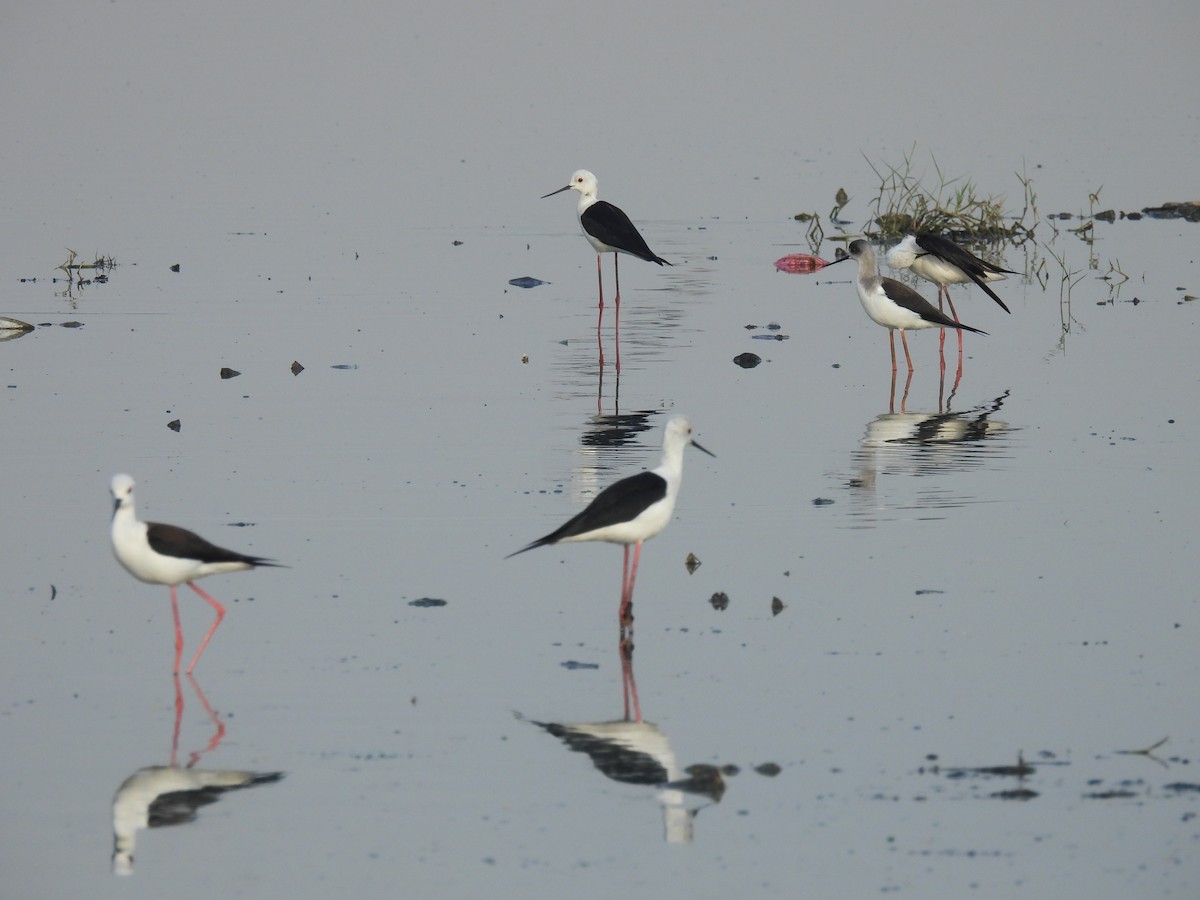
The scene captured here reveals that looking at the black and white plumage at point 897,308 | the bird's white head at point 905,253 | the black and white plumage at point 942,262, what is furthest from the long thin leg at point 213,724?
the bird's white head at point 905,253

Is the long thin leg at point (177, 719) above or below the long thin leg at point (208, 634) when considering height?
below

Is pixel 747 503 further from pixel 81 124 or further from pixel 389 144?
pixel 81 124

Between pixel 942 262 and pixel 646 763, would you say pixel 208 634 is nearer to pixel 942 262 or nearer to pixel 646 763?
pixel 646 763

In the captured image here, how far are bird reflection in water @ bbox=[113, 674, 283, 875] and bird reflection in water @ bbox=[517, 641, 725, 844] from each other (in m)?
1.16

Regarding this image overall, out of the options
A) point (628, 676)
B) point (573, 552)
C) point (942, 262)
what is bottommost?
point (628, 676)

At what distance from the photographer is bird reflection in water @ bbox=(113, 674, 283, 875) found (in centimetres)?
644

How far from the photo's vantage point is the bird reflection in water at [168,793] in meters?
6.44

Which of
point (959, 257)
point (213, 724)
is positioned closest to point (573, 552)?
point (213, 724)

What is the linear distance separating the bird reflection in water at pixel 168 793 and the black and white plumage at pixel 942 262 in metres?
11.1

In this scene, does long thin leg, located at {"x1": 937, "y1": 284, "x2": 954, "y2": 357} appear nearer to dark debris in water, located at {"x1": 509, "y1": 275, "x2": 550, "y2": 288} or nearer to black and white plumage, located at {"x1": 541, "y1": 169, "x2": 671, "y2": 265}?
black and white plumage, located at {"x1": 541, "y1": 169, "x2": 671, "y2": 265}

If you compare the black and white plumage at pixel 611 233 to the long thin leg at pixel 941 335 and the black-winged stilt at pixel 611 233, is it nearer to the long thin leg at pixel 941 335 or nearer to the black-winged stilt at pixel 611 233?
the black-winged stilt at pixel 611 233

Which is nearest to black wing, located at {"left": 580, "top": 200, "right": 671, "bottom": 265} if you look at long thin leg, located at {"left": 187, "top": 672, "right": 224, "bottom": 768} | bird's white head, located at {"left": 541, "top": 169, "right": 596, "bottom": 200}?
bird's white head, located at {"left": 541, "top": 169, "right": 596, "bottom": 200}

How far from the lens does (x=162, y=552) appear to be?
7926 mm

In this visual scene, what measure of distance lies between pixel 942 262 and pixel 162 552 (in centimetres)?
1087
